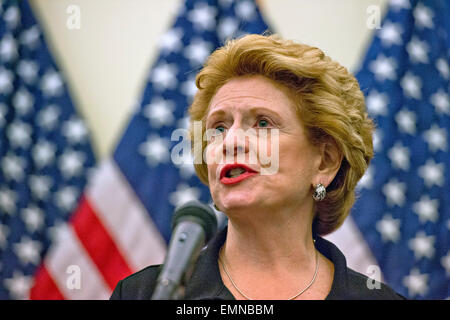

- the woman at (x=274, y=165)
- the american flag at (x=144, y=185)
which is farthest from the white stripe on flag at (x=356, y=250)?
the woman at (x=274, y=165)

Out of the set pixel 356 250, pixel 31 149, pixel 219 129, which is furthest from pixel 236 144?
pixel 31 149

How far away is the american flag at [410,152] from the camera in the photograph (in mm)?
3166

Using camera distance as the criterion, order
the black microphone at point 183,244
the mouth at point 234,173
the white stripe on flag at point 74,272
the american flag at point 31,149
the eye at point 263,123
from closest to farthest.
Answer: the black microphone at point 183,244, the mouth at point 234,173, the eye at point 263,123, the white stripe on flag at point 74,272, the american flag at point 31,149

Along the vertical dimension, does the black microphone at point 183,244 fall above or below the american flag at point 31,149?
above

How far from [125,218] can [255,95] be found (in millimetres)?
2045

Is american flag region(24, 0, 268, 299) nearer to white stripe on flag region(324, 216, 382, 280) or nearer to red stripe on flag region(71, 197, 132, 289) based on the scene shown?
red stripe on flag region(71, 197, 132, 289)

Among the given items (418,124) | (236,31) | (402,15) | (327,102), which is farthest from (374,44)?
(327,102)

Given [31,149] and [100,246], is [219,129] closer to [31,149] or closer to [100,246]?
[100,246]

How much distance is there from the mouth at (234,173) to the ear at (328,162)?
0.30 m

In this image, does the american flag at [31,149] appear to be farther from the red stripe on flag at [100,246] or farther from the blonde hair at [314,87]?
the blonde hair at [314,87]

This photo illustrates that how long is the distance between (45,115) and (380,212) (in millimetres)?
2454

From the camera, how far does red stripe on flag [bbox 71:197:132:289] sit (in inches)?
129

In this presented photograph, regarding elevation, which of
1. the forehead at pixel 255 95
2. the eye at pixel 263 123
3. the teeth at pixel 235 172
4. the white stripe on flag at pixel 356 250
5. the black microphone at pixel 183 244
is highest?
the forehead at pixel 255 95

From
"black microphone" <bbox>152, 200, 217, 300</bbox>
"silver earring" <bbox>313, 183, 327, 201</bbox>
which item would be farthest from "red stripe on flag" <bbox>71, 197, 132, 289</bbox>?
"black microphone" <bbox>152, 200, 217, 300</bbox>
